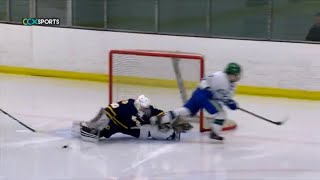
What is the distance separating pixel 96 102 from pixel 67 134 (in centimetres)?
199

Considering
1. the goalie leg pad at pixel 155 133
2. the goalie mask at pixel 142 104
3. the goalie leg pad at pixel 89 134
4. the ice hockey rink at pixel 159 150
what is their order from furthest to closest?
the goalie leg pad at pixel 155 133 → the goalie leg pad at pixel 89 134 → the goalie mask at pixel 142 104 → the ice hockey rink at pixel 159 150

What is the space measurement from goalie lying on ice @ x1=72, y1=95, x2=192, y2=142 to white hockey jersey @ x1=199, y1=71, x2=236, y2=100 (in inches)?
19.3

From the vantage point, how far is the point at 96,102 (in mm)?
10195

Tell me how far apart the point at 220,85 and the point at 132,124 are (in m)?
1.02

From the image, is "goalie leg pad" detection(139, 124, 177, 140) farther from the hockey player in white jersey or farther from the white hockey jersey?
the white hockey jersey

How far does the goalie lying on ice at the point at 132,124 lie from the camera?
7.64 meters

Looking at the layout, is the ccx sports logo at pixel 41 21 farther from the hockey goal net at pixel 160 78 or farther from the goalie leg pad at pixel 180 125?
the goalie leg pad at pixel 180 125

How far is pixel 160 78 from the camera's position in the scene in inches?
344

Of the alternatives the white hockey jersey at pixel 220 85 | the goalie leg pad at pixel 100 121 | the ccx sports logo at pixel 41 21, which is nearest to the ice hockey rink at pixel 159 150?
the goalie leg pad at pixel 100 121

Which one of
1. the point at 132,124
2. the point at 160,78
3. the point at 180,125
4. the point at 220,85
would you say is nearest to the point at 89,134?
the point at 132,124

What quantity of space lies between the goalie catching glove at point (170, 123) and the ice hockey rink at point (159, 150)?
6.0 inches

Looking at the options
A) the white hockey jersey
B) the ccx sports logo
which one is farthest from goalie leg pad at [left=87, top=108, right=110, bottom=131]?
the ccx sports logo

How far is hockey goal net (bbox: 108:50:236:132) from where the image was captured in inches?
335

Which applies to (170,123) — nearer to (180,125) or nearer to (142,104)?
(180,125)
